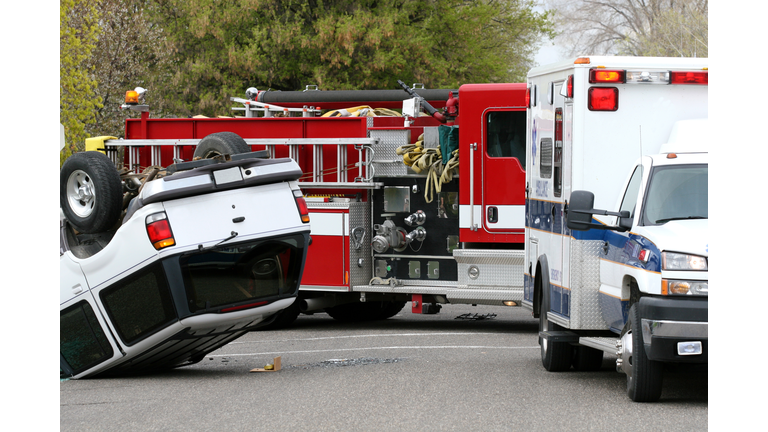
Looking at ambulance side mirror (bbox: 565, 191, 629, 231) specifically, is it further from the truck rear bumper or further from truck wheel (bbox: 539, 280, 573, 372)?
truck wheel (bbox: 539, 280, 573, 372)

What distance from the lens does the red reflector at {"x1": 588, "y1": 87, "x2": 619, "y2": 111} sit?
28.2ft

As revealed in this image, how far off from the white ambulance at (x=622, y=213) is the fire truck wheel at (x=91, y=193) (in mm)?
4089

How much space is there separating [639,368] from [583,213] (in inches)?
48.6

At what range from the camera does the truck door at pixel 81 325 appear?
9188mm

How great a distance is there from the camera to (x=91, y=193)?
9.63 metres

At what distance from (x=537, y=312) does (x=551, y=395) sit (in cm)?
214

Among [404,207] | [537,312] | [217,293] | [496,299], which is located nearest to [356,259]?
[404,207]

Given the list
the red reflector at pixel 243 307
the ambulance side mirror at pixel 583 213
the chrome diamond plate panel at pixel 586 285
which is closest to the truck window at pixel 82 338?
the red reflector at pixel 243 307

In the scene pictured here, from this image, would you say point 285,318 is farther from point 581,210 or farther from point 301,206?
point 581,210

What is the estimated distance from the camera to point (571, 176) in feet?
28.6

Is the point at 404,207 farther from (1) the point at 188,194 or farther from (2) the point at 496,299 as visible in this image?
(1) the point at 188,194

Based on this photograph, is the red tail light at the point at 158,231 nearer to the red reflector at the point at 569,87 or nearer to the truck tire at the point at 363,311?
the red reflector at the point at 569,87

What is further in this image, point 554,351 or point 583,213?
point 554,351

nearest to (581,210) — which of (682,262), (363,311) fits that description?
(682,262)
